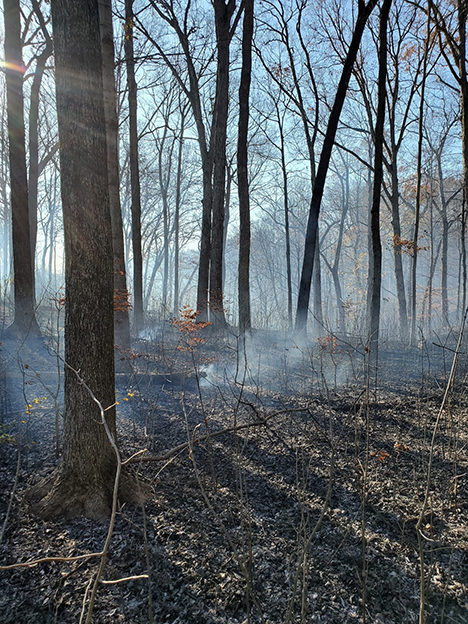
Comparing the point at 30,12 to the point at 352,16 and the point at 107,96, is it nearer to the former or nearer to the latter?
the point at 107,96

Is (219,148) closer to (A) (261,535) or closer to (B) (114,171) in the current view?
(B) (114,171)

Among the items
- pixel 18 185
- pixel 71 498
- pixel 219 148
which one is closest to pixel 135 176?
pixel 219 148

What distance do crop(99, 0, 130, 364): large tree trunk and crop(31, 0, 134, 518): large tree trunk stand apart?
3098 mm

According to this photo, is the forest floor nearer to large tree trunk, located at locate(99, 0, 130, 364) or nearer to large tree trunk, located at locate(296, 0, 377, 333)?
large tree trunk, located at locate(99, 0, 130, 364)

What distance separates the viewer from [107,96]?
19.3 feet

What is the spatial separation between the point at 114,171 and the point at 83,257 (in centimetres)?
407

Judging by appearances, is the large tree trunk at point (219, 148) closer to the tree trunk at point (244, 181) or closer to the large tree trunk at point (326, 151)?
the tree trunk at point (244, 181)

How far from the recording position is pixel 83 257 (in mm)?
2449

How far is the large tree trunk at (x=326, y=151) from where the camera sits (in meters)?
6.96

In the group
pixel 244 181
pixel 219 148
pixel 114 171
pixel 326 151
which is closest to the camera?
pixel 114 171

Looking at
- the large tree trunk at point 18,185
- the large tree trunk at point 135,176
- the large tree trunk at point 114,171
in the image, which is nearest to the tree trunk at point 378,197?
the large tree trunk at point 114,171

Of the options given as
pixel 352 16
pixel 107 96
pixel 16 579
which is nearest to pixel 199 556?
pixel 16 579

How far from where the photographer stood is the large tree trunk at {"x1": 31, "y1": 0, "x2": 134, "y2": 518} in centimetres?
242

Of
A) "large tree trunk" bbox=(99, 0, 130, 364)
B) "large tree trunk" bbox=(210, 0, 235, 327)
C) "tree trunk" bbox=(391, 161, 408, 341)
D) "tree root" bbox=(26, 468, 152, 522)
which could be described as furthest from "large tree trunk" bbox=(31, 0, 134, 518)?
"tree trunk" bbox=(391, 161, 408, 341)
